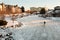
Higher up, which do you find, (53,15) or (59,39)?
(59,39)

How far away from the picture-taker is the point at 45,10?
10731cm

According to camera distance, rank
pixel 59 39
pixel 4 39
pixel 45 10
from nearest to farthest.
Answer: pixel 4 39, pixel 59 39, pixel 45 10

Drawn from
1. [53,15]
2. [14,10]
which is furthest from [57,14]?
[14,10]

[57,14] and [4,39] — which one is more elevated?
[4,39]

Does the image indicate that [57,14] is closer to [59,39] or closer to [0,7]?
[0,7]

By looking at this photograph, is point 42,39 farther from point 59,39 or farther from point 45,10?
point 45,10

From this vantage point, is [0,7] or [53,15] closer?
[53,15]

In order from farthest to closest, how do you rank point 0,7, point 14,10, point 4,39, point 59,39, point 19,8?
point 19,8, point 14,10, point 0,7, point 59,39, point 4,39

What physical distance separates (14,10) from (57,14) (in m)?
46.4

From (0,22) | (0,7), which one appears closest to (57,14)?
(0,7)

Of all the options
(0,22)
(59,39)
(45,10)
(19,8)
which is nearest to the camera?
(59,39)

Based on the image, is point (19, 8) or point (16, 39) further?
point (19, 8)

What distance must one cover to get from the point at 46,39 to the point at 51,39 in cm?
64

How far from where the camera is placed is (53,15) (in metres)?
82.9
